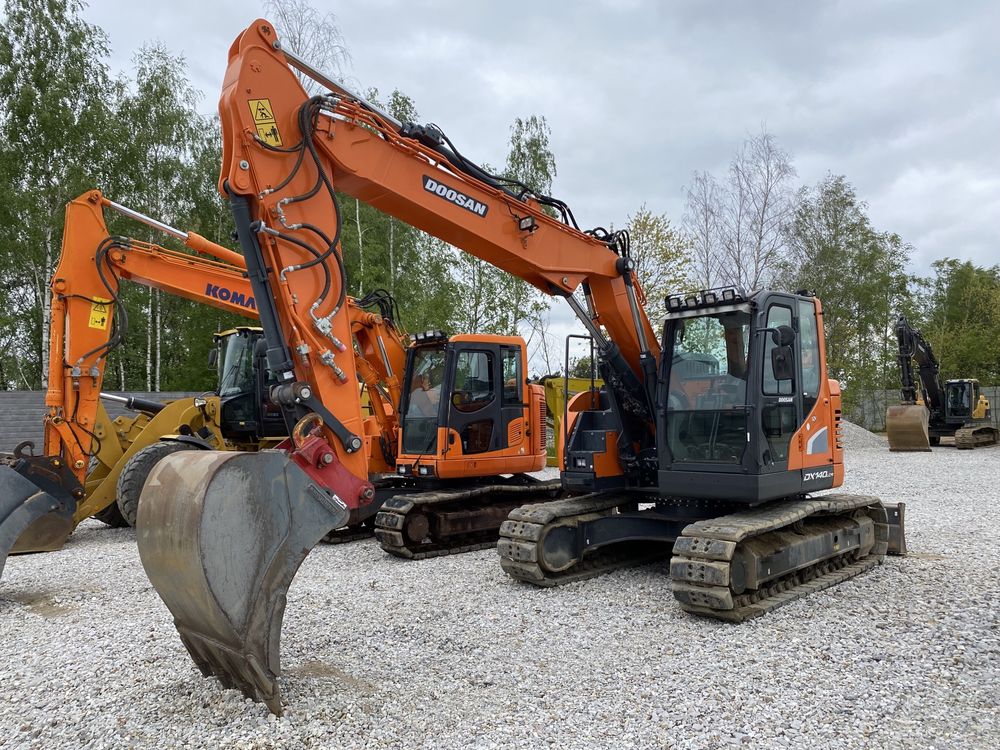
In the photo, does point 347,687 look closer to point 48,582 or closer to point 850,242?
point 48,582

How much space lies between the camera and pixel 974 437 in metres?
23.6

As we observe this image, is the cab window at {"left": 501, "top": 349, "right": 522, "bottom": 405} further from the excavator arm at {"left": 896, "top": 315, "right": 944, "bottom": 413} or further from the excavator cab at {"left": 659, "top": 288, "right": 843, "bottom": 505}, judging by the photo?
the excavator arm at {"left": 896, "top": 315, "right": 944, "bottom": 413}

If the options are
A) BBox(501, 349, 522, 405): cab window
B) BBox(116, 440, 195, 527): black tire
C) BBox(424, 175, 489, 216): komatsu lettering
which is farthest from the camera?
BBox(116, 440, 195, 527): black tire

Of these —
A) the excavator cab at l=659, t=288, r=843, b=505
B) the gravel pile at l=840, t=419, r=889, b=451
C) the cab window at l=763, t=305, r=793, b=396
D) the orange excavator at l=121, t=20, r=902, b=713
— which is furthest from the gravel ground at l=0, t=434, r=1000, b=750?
the gravel pile at l=840, t=419, r=889, b=451

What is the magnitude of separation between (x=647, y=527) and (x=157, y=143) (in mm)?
21195

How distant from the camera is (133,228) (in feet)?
69.8

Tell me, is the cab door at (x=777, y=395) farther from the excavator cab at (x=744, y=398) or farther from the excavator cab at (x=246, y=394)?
the excavator cab at (x=246, y=394)

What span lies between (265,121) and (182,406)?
273 inches

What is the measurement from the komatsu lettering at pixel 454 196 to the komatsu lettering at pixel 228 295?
215 inches

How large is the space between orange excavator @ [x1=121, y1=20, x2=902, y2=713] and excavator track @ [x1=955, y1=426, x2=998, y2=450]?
61.7 feet

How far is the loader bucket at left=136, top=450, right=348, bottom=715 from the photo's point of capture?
3.63 meters

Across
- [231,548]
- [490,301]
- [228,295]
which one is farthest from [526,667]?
[490,301]

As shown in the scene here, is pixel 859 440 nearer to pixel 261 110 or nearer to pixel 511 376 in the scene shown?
pixel 511 376

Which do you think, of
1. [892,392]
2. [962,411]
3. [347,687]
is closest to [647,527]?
[347,687]
